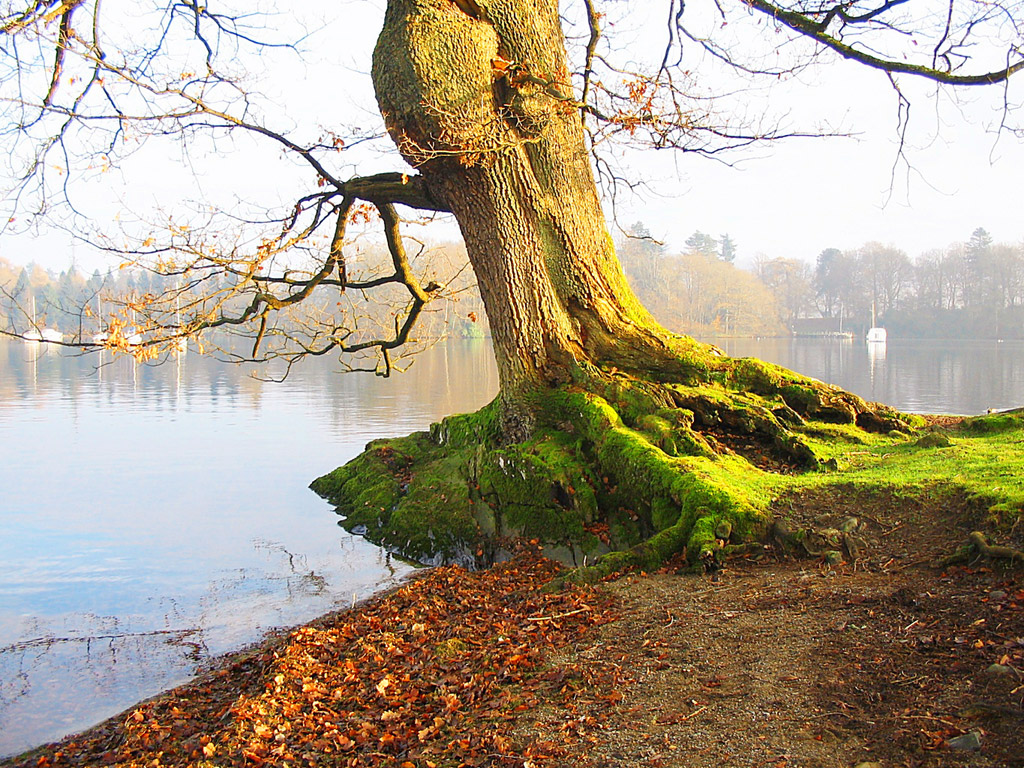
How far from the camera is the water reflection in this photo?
715 cm

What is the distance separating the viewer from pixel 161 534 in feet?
38.9

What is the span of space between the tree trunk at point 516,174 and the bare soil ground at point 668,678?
3.58 m

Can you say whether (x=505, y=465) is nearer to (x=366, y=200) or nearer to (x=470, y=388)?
(x=366, y=200)

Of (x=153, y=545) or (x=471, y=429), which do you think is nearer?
(x=153, y=545)

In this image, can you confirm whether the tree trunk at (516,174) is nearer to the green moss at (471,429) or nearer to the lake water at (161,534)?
the green moss at (471,429)

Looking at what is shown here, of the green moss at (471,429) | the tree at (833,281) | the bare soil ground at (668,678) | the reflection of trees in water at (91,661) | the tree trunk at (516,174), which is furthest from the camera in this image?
the tree at (833,281)

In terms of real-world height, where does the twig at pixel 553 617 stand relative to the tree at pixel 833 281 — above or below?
below

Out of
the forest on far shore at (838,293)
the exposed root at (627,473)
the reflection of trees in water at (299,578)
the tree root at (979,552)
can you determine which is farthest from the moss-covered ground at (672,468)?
the forest on far shore at (838,293)

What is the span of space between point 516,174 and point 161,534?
7.64m

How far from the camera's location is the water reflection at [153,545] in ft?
23.5

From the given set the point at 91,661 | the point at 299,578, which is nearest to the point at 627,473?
→ the point at 299,578

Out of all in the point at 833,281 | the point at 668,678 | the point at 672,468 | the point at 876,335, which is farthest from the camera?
the point at 833,281

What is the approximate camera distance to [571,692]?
4.59 meters

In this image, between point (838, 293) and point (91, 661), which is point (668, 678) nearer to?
point (91, 661)
